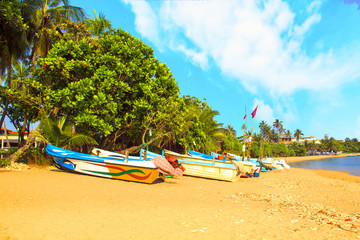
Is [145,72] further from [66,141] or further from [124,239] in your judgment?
[124,239]

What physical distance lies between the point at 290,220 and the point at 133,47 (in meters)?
12.3

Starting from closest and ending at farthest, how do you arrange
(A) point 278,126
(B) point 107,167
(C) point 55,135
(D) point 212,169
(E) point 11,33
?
(B) point 107,167 < (C) point 55,135 < (E) point 11,33 < (D) point 212,169 < (A) point 278,126

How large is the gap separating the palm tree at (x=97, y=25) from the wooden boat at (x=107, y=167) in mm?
8614

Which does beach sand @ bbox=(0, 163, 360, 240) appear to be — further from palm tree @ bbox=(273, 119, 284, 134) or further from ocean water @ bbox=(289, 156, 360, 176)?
palm tree @ bbox=(273, 119, 284, 134)

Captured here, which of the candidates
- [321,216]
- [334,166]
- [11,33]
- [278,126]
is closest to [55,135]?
[11,33]

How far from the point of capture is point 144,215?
225 inches

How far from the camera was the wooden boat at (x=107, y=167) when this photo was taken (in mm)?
9945

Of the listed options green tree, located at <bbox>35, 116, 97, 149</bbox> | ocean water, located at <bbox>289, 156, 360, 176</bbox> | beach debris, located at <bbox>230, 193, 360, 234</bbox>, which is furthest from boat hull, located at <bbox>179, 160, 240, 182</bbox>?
ocean water, located at <bbox>289, 156, 360, 176</bbox>

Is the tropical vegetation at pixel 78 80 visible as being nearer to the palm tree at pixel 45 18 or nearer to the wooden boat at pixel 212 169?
the palm tree at pixel 45 18

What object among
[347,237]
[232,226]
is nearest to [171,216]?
[232,226]

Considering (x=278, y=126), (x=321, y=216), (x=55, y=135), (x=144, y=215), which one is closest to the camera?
(x=144, y=215)

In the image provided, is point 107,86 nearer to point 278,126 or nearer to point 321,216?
point 321,216

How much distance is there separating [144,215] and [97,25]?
13.8 m

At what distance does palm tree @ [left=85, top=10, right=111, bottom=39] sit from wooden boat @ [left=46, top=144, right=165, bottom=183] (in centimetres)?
861
